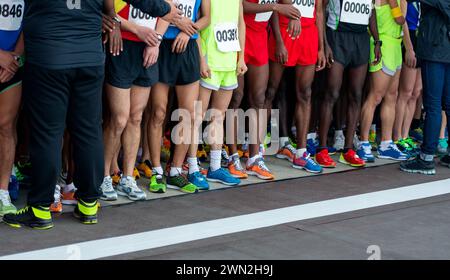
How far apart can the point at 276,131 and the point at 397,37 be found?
5.15 feet

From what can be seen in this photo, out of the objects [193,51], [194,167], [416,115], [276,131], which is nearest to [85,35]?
[193,51]

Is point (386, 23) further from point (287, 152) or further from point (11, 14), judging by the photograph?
point (11, 14)

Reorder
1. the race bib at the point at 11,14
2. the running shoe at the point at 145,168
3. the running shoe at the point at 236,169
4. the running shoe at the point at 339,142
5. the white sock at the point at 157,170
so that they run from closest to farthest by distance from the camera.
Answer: the race bib at the point at 11,14 < the white sock at the point at 157,170 < the running shoe at the point at 145,168 < the running shoe at the point at 236,169 < the running shoe at the point at 339,142

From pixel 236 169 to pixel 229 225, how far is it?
1.73 metres

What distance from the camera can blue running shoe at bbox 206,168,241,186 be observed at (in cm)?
814

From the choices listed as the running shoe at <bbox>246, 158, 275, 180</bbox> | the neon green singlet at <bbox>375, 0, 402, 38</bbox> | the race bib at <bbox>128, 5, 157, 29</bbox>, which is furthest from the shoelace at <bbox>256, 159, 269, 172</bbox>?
the neon green singlet at <bbox>375, 0, 402, 38</bbox>

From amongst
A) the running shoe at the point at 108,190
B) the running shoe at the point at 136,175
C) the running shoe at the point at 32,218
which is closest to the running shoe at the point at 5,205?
the running shoe at the point at 32,218

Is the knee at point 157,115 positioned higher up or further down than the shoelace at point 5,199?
higher up

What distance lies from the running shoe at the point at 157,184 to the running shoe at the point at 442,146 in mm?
3494

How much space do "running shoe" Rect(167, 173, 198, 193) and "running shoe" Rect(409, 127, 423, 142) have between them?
372cm

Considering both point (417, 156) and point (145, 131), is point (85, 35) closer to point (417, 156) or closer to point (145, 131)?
point (145, 131)

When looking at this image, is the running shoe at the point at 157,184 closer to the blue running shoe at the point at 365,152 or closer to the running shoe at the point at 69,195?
the running shoe at the point at 69,195

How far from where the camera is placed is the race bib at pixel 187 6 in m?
7.63
